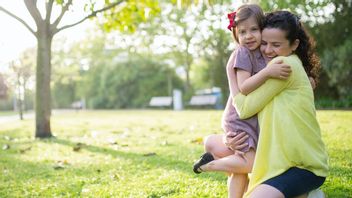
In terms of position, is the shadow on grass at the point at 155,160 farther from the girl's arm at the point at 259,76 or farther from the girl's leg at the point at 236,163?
the girl's arm at the point at 259,76

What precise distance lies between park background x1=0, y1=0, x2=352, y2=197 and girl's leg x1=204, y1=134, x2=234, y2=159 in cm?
72

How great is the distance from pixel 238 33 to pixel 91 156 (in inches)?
187

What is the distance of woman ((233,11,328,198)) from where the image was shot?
2.65m

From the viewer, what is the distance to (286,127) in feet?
8.75

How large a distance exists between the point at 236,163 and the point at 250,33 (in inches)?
37.2

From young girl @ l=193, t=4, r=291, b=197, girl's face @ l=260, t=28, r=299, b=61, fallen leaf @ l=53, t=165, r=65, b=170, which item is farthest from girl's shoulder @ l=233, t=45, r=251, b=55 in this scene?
fallen leaf @ l=53, t=165, r=65, b=170

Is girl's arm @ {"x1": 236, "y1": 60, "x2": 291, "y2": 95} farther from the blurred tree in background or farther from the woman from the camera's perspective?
the blurred tree in background

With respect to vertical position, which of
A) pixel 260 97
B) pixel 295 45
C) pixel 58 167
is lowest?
pixel 58 167

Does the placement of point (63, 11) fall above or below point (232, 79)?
above

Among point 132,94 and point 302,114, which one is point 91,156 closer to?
point 302,114

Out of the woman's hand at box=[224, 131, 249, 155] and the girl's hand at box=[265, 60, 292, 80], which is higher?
the girl's hand at box=[265, 60, 292, 80]

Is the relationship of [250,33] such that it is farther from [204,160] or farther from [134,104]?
[134,104]

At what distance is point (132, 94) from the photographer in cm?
3641

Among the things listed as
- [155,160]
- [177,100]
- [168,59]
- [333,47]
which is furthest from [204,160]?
[168,59]
